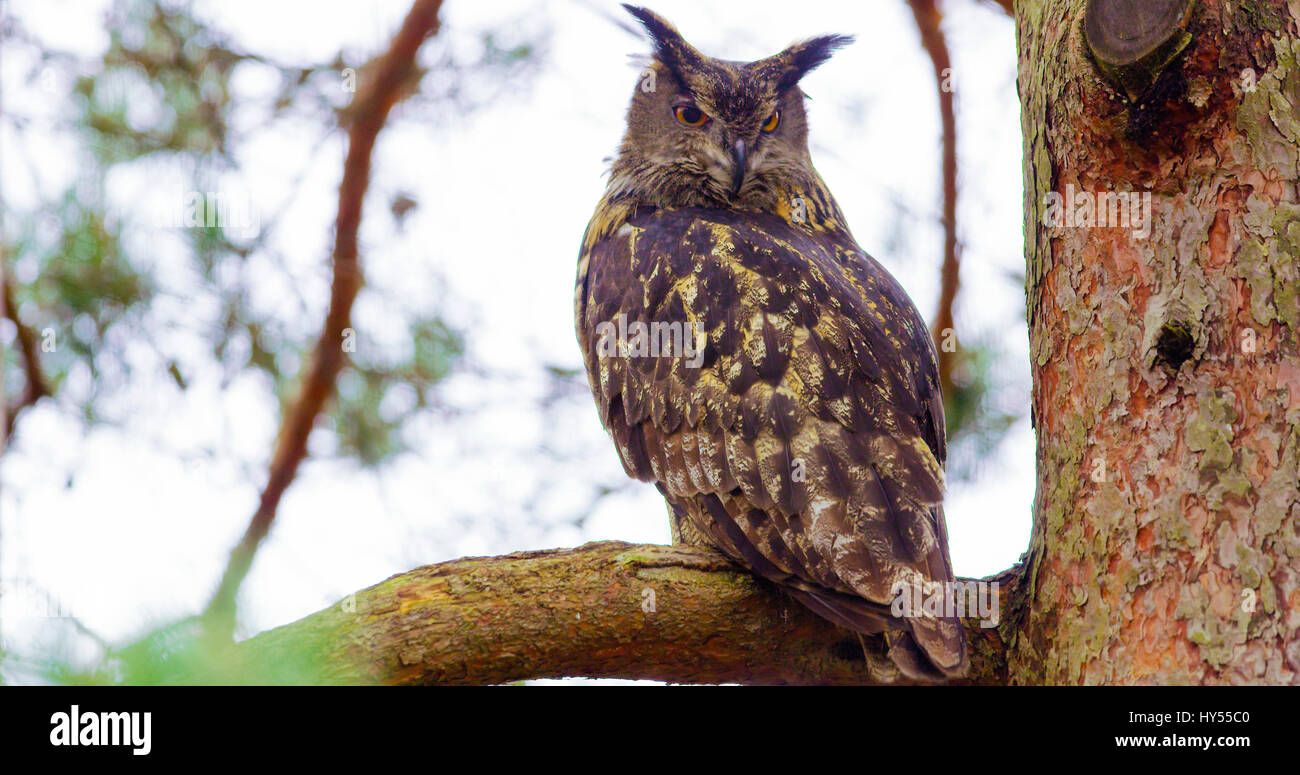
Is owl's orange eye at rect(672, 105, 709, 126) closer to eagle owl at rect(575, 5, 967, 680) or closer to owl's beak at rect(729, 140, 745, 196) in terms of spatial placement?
eagle owl at rect(575, 5, 967, 680)

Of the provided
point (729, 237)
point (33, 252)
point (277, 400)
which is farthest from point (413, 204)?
point (729, 237)

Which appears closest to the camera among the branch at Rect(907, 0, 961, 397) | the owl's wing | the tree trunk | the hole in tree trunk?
the tree trunk

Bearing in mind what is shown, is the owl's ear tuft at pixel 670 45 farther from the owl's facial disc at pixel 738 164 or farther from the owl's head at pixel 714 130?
the owl's facial disc at pixel 738 164

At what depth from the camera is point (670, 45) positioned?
4160mm

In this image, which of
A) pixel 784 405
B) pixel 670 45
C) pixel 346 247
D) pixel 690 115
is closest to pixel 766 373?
pixel 784 405

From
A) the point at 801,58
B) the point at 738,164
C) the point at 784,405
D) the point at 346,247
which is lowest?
the point at 784,405

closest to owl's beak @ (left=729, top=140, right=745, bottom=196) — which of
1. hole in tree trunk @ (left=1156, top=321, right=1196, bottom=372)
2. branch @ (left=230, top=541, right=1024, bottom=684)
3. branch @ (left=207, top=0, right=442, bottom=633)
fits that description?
branch @ (left=207, top=0, right=442, bottom=633)

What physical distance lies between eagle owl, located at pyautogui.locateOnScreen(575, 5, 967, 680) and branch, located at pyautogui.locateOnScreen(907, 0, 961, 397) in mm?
651

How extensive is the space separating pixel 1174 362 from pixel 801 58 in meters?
2.45

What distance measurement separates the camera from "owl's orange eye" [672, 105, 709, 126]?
4.06m

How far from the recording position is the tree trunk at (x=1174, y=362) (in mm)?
2084

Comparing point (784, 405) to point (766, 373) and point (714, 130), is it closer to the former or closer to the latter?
point (766, 373)

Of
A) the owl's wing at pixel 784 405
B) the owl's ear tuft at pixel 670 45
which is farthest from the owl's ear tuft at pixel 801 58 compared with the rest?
the owl's wing at pixel 784 405

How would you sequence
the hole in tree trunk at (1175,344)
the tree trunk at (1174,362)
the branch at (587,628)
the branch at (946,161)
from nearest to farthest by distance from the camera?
the tree trunk at (1174,362)
the hole in tree trunk at (1175,344)
the branch at (587,628)
the branch at (946,161)
